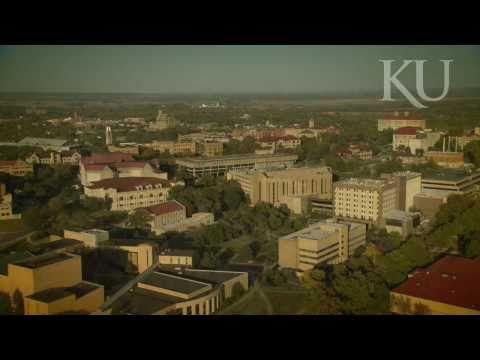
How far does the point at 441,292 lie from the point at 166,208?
218 centimetres

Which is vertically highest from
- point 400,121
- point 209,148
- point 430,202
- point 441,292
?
point 400,121

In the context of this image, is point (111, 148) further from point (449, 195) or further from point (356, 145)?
point (449, 195)

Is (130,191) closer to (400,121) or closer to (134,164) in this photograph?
(134,164)

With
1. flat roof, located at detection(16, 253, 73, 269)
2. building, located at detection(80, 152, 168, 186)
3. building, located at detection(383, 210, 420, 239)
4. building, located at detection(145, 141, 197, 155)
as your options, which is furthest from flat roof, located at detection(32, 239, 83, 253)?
building, located at detection(383, 210, 420, 239)

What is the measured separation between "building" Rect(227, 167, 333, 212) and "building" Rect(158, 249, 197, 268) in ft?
2.74

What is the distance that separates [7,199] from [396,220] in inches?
122

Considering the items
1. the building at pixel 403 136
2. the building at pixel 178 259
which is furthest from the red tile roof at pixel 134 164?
the building at pixel 403 136

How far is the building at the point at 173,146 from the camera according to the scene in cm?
444

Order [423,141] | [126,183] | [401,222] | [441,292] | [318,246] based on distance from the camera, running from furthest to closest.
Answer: [423,141]
[126,183]
[401,222]
[318,246]
[441,292]

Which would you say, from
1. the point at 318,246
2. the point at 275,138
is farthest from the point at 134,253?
the point at 275,138

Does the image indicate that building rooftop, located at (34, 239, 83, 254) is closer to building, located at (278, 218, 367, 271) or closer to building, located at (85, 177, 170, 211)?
building, located at (85, 177, 170, 211)

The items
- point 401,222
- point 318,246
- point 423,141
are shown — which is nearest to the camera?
point 318,246

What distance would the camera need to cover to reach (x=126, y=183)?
4.28 m

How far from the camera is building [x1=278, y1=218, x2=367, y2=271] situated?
148 inches
